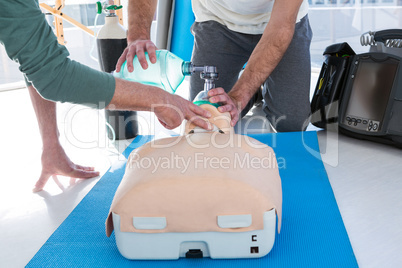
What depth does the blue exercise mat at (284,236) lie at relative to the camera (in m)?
0.99

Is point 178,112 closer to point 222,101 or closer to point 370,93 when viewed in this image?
point 222,101

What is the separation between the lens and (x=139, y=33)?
1689 millimetres

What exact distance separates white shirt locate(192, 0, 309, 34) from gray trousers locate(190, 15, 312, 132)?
0.03m

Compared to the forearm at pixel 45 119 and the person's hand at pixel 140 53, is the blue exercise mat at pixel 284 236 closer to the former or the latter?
the forearm at pixel 45 119

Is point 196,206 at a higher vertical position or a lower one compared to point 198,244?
higher

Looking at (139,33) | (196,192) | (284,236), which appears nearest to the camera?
(196,192)

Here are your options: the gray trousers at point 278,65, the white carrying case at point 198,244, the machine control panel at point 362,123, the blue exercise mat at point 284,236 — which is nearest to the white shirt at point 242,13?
the gray trousers at point 278,65

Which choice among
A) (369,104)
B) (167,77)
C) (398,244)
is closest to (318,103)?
(369,104)

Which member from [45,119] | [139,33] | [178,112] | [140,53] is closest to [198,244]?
[178,112]

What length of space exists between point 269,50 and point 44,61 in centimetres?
85

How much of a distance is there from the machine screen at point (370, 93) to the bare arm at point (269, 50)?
41 centimetres

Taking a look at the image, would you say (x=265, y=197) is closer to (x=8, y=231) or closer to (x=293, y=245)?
(x=293, y=245)

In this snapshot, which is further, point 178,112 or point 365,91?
point 365,91

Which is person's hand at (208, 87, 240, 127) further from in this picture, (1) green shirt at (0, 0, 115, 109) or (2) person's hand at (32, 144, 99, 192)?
(2) person's hand at (32, 144, 99, 192)
